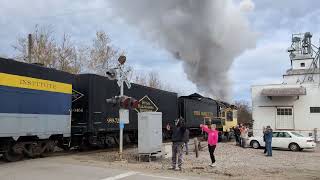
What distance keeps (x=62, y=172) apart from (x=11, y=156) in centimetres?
357

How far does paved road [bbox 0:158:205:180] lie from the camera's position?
12.1 m

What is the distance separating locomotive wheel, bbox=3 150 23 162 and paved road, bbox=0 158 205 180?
2.01 ft

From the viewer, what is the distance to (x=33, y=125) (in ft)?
51.6

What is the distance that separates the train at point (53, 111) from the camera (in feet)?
48.5

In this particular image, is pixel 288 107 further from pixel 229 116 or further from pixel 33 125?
pixel 33 125

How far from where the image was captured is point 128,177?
41.3 ft

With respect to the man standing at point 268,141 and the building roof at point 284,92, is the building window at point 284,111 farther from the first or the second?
the man standing at point 268,141

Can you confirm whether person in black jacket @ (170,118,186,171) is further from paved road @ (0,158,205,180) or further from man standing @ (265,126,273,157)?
man standing @ (265,126,273,157)

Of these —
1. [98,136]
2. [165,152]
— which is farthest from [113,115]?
[165,152]

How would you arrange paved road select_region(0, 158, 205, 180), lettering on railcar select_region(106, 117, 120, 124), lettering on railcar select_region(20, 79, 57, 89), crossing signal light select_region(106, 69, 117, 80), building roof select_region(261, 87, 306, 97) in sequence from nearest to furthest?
1. paved road select_region(0, 158, 205, 180)
2. lettering on railcar select_region(20, 79, 57, 89)
3. crossing signal light select_region(106, 69, 117, 80)
4. lettering on railcar select_region(106, 117, 120, 124)
5. building roof select_region(261, 87, 306, 97)

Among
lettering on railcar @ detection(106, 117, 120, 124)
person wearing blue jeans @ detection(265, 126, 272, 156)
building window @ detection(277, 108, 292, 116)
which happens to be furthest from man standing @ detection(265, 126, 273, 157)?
building window @ detection(277, 108, 292, 116)

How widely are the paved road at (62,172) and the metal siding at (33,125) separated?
1.15 metres

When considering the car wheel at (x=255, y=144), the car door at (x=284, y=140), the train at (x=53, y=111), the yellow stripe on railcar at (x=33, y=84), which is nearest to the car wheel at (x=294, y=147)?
the car door at (x=284, y=140)

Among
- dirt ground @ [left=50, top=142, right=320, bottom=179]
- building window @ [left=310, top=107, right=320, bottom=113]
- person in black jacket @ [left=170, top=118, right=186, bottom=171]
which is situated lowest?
dirt ground @ [left=50, top=142, right=320, bottom=179]
